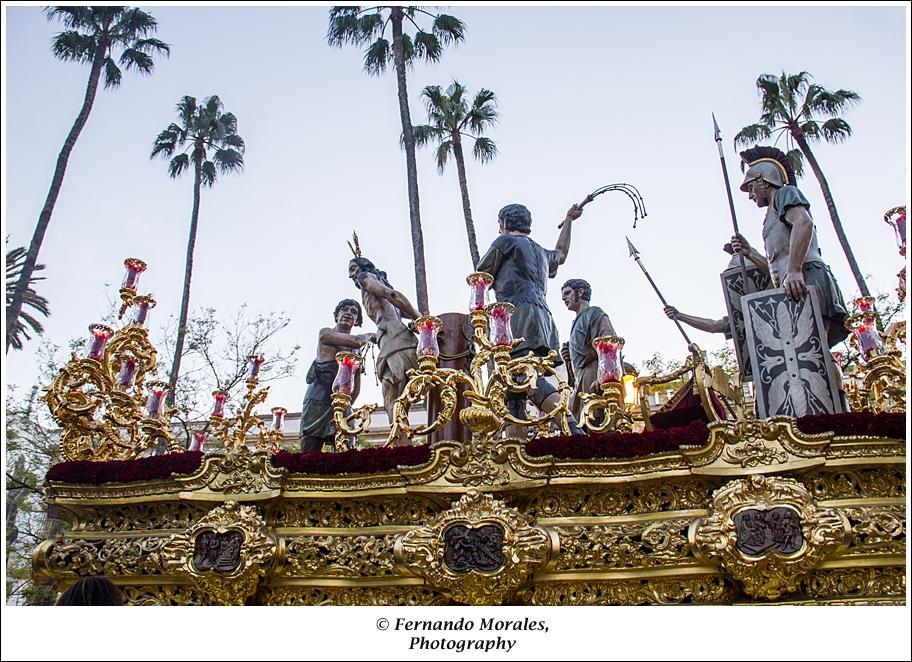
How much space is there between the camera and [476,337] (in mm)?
6238

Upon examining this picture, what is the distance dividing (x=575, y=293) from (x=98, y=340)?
528 centimetres

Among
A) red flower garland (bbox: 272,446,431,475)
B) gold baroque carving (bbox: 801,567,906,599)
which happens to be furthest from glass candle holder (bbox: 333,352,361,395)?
gold baroque carving (bbox: 801,567,906,599)

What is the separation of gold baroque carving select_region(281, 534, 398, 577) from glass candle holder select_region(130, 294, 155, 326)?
128 inches

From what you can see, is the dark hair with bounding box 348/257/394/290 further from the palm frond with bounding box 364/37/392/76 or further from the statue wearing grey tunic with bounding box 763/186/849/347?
the palm frond with bounding box 364/37/392/76

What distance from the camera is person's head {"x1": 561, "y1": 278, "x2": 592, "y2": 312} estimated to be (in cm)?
895

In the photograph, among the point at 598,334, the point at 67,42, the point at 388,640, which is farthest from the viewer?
the point at 67,42

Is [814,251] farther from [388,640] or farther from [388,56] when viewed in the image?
[388,56]

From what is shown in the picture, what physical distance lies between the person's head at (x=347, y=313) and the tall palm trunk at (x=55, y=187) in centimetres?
514

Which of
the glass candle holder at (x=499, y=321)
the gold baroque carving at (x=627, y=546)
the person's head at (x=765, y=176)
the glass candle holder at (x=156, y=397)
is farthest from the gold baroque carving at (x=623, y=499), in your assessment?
the glass candle holder at (x=156, y=397)

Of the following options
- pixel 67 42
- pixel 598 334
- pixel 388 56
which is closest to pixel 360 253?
pixel 598 334

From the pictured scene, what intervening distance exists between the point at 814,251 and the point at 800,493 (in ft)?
9.80

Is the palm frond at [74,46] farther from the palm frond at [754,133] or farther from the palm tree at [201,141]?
the palm frond at [754,133]

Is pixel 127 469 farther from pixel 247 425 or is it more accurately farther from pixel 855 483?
pixel 855 483

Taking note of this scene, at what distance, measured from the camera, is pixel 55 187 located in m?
16.2
